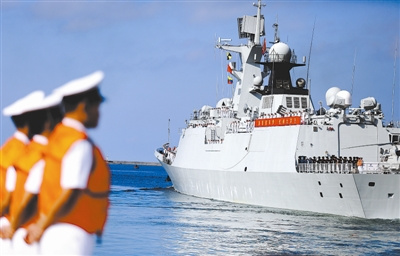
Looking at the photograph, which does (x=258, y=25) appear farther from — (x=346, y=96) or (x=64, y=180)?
(x=64, y=180)

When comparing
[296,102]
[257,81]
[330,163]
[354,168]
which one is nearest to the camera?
[354,168]

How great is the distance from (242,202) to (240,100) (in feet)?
33.4

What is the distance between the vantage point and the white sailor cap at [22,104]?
544 centimetres

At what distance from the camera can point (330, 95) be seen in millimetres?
36750

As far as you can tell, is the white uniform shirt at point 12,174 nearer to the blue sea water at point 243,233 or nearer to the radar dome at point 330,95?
the blue sea water at point 243,233

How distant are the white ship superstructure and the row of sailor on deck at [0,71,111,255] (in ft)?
87.3

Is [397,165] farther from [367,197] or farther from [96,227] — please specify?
[96,227]

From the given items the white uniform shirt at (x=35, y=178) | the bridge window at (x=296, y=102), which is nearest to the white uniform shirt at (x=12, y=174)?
the white uniform shirt at (x=35, y=178)

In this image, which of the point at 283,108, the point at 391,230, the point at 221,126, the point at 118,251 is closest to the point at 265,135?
the point at 283,108

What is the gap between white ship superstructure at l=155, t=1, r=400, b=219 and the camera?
1243 inches

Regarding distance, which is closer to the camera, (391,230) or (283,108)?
(391,230)

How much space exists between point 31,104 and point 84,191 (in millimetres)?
1119

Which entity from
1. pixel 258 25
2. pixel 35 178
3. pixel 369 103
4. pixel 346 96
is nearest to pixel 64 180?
pixel 35 178

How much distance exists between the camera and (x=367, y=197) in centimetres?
3072
